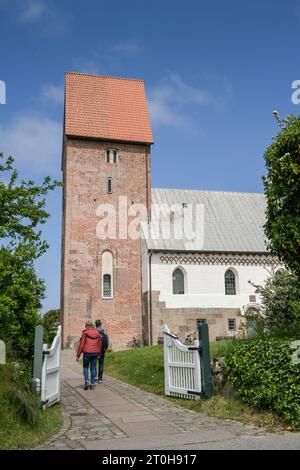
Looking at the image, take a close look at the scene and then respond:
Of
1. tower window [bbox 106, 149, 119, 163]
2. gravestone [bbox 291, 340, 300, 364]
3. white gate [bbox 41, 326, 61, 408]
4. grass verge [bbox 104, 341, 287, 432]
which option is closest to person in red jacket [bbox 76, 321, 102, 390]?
grass verge [bbox 104, 341, 287, 432]

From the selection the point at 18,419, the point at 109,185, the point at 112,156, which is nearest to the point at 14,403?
the point at 18,419

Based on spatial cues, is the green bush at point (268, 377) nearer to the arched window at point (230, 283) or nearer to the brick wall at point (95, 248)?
the brick wall at point (95, 248)

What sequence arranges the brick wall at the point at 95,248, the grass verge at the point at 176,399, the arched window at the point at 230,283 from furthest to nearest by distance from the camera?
1. the arched window at the point at 230,283
2. the brick wall at the point at 95,248
3. the grass verge at the point at 176,399

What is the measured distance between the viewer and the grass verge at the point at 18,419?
6.30m

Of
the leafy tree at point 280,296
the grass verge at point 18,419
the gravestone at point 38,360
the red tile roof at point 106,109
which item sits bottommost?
the grass verge at point 18,419

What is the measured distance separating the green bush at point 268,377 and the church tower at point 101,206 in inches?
864

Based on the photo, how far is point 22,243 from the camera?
10609 mm

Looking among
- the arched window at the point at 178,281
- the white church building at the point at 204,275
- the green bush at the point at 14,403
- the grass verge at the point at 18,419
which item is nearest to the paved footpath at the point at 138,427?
the grass verge at the point at 18,419

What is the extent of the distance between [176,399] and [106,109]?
28.1 metres

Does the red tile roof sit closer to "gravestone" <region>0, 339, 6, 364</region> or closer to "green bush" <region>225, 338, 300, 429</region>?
"gravestone" <region>0, 339, 6, 364</region>
